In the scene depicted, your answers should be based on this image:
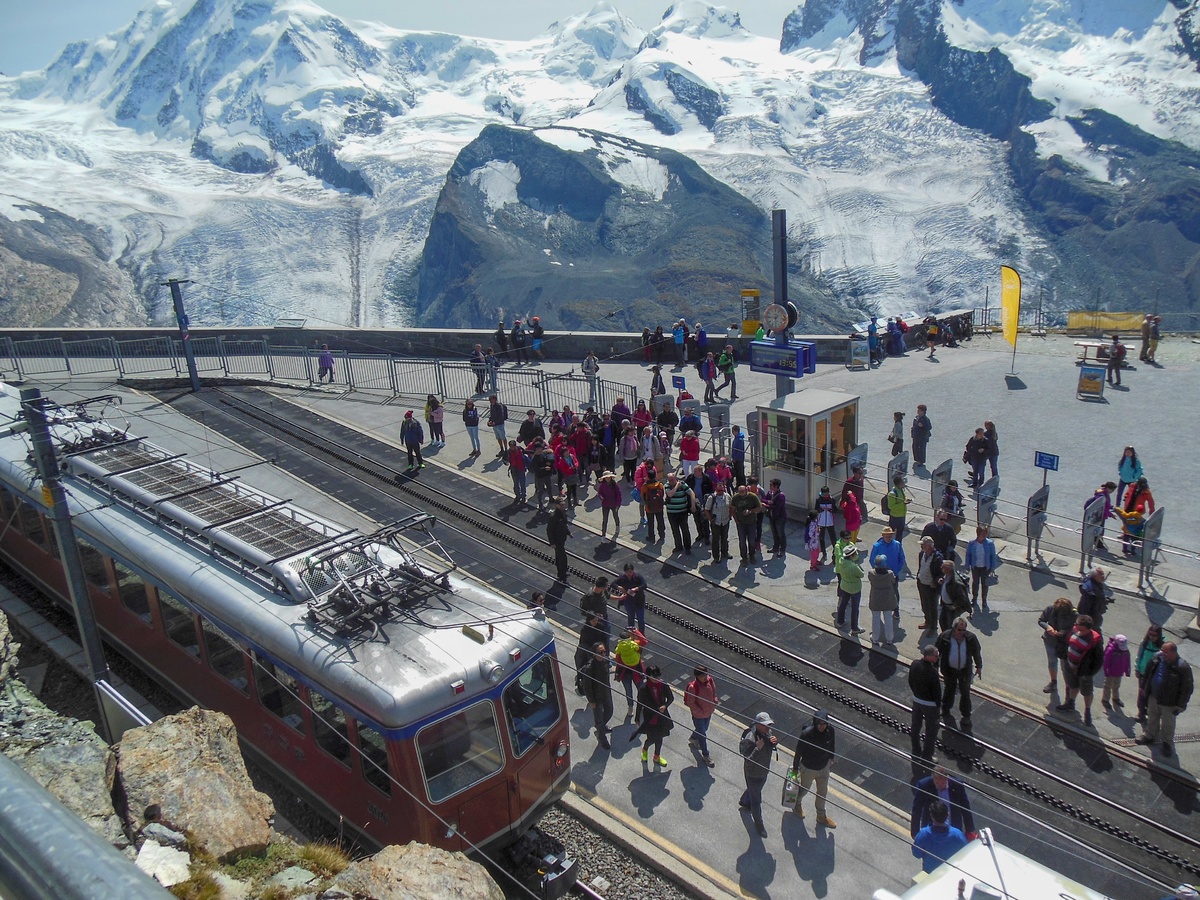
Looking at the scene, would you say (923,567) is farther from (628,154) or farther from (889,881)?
(628,154)

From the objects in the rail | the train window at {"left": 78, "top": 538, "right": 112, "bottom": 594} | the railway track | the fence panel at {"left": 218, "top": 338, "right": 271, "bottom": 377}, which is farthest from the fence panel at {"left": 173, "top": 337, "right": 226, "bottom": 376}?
the rail

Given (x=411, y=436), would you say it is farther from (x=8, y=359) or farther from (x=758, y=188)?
(x=758, y=188)

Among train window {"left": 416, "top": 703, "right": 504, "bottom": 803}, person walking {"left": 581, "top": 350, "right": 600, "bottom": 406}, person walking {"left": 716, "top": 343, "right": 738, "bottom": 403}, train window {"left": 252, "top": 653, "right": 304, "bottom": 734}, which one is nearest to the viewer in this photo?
train window {"left": 416, "top": 703, "right": 504, "bottom": 803}

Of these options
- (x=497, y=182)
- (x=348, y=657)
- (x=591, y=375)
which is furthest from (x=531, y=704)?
(x=497, y=182)

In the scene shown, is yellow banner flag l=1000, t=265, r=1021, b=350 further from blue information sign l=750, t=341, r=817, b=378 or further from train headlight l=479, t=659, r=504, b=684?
train headlight l=479, t=659, r=504, b=684

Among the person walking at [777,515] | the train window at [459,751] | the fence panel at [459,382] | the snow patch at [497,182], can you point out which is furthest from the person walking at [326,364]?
the snow patch at [497,182]

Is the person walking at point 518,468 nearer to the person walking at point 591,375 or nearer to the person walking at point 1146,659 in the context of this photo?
the person walking at point 591,375
